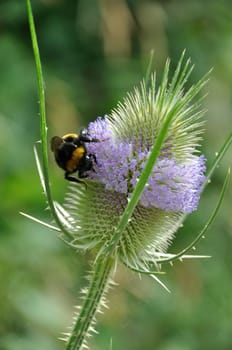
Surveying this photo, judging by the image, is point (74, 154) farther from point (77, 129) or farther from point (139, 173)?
point (77, 129)

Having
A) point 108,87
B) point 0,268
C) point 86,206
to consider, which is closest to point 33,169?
point 0,268

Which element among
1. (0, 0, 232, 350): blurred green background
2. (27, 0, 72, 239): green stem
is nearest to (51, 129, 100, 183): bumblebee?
(27, 0, 72, 239): green stem

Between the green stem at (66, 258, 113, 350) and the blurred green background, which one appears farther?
the blurred green background

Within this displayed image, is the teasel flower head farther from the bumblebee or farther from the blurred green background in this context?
the blurred green background

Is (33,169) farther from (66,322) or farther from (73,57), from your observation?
(73,57)

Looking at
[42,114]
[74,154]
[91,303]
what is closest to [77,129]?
[74,154]

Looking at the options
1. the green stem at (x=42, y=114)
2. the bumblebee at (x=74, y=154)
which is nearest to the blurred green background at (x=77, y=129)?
the bumblebee at (x=74, y=154)
